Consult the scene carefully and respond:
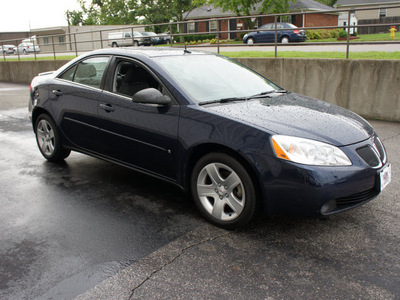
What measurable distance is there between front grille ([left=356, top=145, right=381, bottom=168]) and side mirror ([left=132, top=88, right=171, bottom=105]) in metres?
1.75

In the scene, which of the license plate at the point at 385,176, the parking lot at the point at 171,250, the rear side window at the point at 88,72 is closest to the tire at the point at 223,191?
the parking lot at the point at 171,250

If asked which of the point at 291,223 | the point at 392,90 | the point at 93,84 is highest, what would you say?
the point at 93,84

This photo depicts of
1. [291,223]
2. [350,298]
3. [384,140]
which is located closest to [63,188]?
[291,223]

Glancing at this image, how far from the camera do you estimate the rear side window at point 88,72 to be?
15.4 feet

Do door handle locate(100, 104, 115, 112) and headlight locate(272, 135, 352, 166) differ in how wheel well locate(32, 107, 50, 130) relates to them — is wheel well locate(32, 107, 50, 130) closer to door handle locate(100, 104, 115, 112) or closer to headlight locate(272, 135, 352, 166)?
door handle locate(100, 104, 115, 112)

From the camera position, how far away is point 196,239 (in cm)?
340

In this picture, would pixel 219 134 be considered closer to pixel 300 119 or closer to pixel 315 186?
pixel 300 119

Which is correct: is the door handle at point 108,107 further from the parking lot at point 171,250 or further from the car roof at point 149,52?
the parking lot at point 171,250

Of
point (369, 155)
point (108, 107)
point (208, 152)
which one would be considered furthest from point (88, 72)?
point (369, 155)

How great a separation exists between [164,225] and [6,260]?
130cm

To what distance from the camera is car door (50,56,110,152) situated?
4668 millimetres

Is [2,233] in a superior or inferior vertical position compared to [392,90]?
inferior

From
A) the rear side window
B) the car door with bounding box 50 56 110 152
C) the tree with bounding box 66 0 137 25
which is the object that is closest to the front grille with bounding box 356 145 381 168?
the car door with bounding box 50 56 110 152

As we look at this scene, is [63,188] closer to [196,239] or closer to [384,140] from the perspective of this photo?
[196,239]
